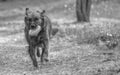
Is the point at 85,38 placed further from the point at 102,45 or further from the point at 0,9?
the point at 0,9

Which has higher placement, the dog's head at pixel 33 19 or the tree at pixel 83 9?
the dog's head at pixel 33 19

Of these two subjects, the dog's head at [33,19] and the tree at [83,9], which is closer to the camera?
the dog's head at [33,19]

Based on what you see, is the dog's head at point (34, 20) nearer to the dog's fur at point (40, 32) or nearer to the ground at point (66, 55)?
the dog's fur at point (40, 32)

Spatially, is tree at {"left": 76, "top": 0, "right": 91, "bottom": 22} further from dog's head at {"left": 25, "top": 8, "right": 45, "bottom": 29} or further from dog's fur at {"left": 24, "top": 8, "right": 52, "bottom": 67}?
dog's head at {"left": 25, "top": 8, "right": 45, "bottom": 29}

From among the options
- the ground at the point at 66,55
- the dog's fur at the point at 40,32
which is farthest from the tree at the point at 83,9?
the dog's fur at the point at 40,32

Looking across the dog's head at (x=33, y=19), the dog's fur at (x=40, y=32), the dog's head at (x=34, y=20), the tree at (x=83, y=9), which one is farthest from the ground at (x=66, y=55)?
the tree at (x=83, y=9)

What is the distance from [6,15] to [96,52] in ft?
48.7

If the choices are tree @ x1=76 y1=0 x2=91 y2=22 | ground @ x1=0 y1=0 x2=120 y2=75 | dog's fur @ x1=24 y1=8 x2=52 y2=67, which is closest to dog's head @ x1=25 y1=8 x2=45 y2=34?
dog's fur @ x1=24 y1=8 x2=52 y2=67

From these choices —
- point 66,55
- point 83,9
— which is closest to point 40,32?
point 66,55

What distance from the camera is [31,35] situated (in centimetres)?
811

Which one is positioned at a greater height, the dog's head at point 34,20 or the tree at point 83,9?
the dog's head at point 34,20

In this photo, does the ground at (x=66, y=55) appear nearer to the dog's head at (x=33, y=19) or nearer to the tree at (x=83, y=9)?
the dog's head at (x=33, y=19)

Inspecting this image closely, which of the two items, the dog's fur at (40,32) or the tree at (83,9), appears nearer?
the dog's fur at (40,32)

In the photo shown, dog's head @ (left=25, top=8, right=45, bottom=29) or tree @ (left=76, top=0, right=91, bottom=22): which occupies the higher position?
dog's head @ (left=25, top=8, right=45, bottom=29)
